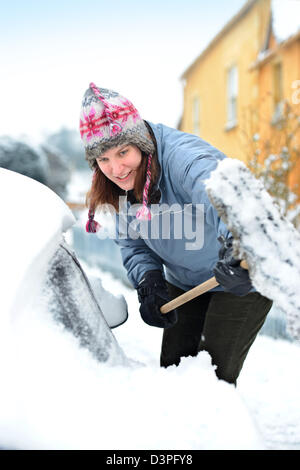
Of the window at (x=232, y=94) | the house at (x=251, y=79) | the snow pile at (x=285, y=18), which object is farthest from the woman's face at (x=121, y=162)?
the window at (x=232, y=94)

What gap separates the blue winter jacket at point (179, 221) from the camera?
5.60ft

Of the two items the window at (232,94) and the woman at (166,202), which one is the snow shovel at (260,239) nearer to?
the woman at (166,202)

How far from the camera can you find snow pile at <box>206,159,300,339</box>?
1312 millimetres

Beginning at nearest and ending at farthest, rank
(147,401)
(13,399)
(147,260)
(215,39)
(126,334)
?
(13,399) → (147,401) → (147,260) → (126,334) → (215,39)

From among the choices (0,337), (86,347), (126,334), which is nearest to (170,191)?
(86,347)

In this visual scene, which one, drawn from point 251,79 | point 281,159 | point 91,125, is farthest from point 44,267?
point 251,79

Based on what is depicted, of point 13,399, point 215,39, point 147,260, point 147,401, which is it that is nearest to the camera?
point 13,399

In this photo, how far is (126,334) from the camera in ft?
13.0

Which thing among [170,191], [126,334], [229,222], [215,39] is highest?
[229,222]

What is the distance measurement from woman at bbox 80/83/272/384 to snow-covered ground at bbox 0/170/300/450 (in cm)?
38

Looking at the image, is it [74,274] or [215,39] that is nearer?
[74,274]

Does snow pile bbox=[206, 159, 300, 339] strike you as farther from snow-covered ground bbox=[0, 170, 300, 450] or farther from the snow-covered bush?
the snow-covered bush

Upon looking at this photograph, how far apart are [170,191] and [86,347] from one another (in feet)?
2.52
